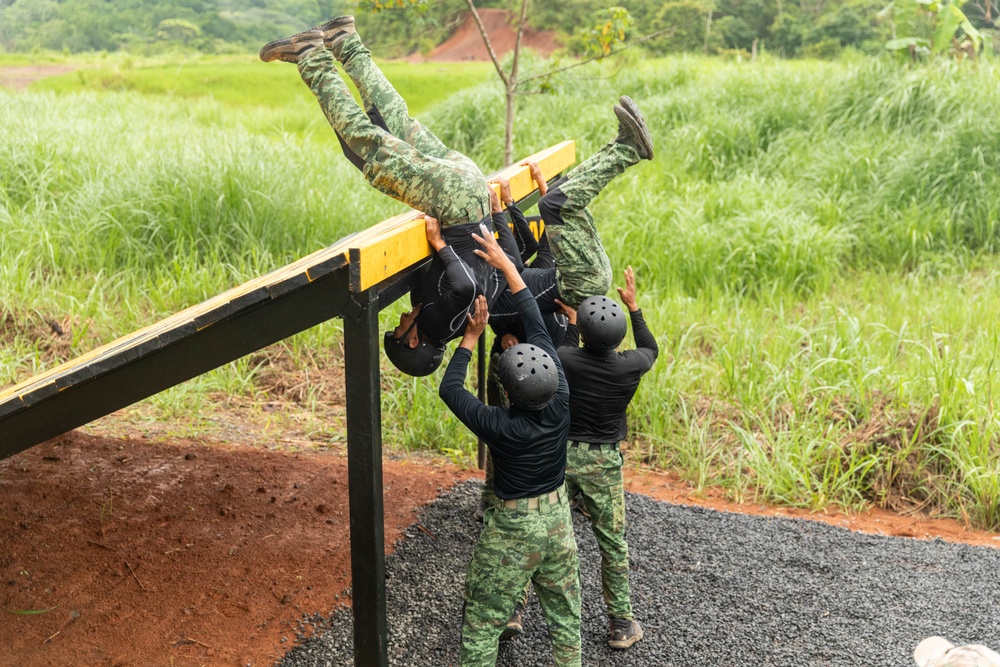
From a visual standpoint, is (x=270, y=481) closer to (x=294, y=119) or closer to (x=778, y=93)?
(x=778, y=93)

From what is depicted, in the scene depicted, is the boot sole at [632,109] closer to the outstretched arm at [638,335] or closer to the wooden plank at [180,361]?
the outstretched arm at [638,335]

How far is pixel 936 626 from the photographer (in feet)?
11.5

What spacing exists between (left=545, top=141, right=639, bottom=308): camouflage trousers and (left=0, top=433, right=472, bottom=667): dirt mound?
1492 mm

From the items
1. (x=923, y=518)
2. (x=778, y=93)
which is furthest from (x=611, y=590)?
(x=778, y=93)

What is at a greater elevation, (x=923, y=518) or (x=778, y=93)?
(x=778, y=93)

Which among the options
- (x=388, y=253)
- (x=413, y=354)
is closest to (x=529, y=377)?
(x=388, y=253)

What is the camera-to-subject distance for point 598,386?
10.2 ft

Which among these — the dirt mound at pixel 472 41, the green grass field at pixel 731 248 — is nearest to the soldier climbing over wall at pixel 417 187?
the green grass field at pixel 731 248

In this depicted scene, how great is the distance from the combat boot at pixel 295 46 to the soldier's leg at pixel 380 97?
0.26 meters

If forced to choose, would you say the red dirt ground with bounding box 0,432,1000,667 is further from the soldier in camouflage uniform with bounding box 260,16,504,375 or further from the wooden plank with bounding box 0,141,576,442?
the soldier in camouflage uniform with bounding box 260,16,504,375

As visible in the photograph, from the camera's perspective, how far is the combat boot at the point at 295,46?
9.10ft

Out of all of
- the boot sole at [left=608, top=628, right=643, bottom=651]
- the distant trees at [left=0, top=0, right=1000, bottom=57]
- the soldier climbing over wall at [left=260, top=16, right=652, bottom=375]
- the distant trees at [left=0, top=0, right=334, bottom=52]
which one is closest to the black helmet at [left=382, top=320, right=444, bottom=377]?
the soldier climbing over wall at [left=260, top=16, right=652, bottom=375]

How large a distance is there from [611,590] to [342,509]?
1496 mm

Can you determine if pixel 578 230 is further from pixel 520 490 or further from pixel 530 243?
pixel 520 490
